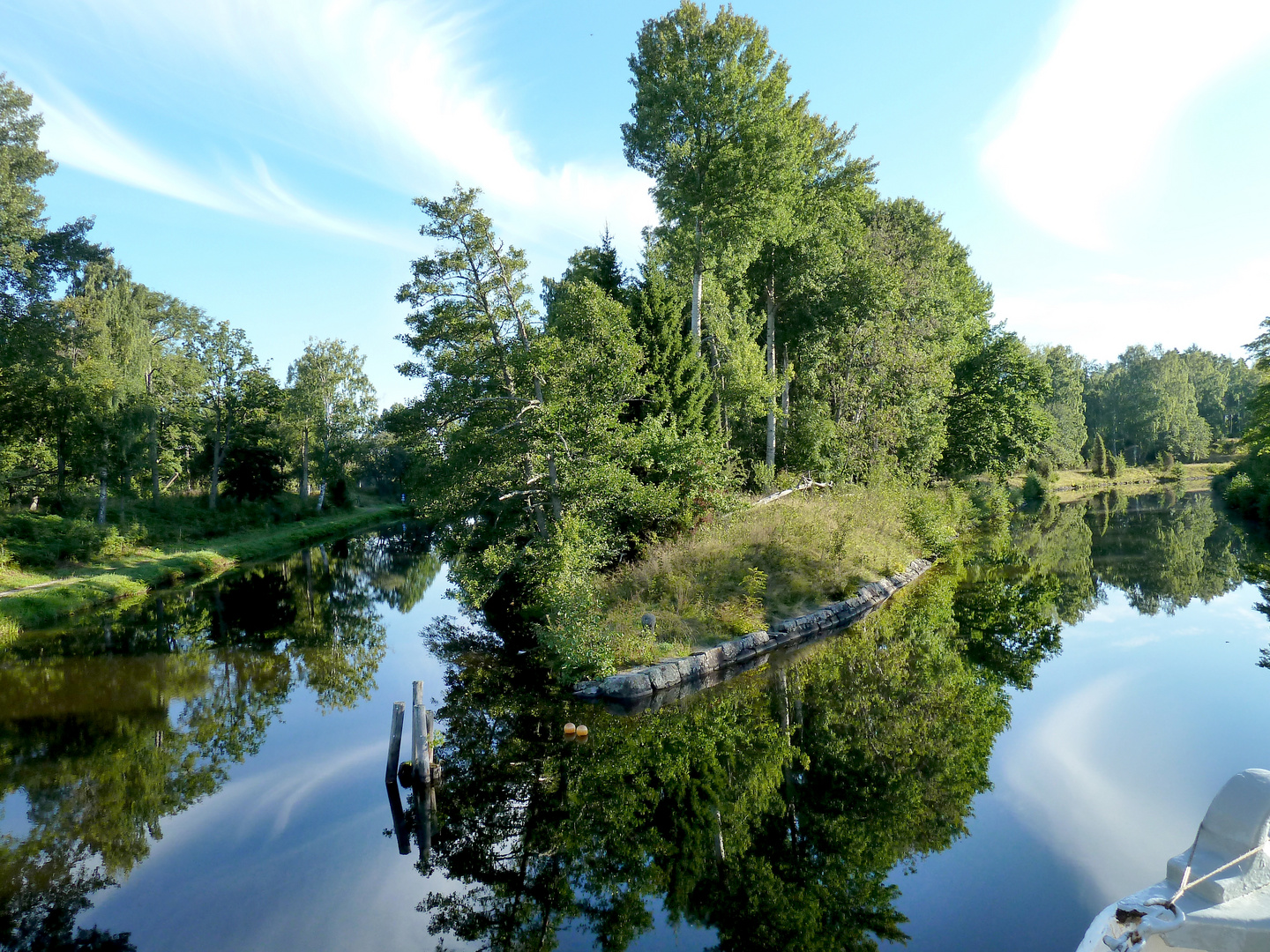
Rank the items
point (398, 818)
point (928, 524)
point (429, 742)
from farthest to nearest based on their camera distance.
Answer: point (928, 524)
point (429, 742)
point (398, 818)

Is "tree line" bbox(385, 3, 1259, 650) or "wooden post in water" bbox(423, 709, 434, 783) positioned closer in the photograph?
"wooden post in water" bbox(423, 709, 434, 783)

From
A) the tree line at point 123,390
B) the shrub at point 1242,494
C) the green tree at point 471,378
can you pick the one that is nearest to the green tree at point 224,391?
the tree line at point 123,390

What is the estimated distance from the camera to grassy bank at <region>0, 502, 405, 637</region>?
2105 centimetres

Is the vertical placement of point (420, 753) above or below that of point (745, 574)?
below

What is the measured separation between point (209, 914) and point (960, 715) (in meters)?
10.6

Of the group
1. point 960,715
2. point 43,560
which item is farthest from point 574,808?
point 43,560

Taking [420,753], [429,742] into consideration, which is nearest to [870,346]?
[429,742]

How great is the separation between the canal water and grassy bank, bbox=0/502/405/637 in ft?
13.8

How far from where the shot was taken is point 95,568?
85.8 feet

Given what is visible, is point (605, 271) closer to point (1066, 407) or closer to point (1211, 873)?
point (1211, 873)

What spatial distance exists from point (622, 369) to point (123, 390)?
78.4ft

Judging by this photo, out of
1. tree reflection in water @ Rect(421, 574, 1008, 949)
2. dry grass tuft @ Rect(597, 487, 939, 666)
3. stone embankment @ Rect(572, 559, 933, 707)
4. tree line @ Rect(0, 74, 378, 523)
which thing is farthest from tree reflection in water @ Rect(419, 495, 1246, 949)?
tree line @ Rect(0, 74, 378, 523)

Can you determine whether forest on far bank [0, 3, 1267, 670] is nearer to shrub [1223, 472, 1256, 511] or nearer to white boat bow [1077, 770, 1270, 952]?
shrub [1223, 472, 1256, 511]

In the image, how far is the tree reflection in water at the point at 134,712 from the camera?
26.4ft
